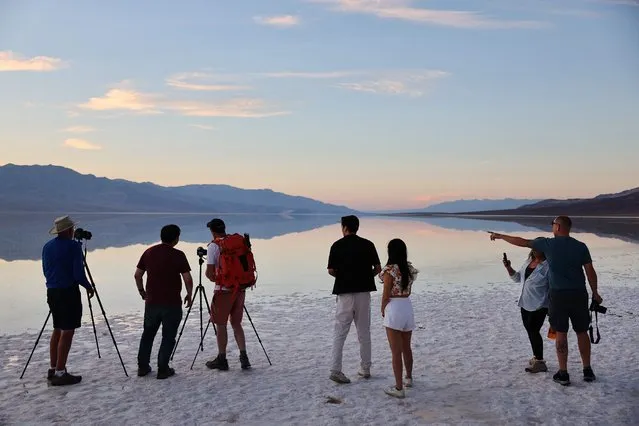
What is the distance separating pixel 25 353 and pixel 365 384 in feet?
19.4

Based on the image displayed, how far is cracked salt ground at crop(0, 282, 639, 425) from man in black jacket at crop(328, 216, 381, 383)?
2.03 feet

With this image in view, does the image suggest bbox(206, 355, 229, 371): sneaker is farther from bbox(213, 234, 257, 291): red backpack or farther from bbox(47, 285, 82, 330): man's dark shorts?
bbox(47, 285, 82, 330): man's dark shorts

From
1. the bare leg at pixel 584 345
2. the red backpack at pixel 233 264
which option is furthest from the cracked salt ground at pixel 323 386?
the red backpack at pixel 233 264

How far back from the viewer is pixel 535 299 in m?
7.78

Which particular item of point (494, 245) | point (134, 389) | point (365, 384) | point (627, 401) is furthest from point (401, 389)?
point (494, 245)

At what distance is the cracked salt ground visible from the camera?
646 cm

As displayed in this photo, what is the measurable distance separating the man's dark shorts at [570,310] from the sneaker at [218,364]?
4564 mm

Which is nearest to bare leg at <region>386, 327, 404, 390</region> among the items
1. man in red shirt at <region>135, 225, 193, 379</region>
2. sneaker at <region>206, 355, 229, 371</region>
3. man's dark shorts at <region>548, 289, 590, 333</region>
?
man's dark shorts at <region>548, 289, 590, 333</region>

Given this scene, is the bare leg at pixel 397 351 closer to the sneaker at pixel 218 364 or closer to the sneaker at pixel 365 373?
the sneaker at pixel 365 373

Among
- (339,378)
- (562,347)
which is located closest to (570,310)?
(562,347)

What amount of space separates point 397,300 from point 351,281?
0.78 m

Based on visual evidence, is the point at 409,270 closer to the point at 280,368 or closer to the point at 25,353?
the point at 280,368

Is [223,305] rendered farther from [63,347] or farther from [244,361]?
[63,347]

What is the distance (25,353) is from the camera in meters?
9.55
